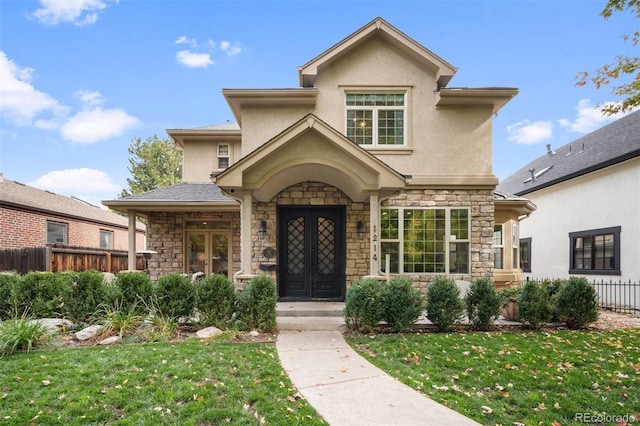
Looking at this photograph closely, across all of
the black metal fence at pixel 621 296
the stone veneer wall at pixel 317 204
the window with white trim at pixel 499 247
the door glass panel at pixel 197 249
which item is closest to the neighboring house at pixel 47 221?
the door glass panel at pixel 197 249

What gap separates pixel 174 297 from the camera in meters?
6.92

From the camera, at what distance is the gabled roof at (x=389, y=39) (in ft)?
31.3

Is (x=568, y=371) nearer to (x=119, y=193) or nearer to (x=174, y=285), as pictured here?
(x=174, y=285)

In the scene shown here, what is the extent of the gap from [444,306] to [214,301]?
438 cm

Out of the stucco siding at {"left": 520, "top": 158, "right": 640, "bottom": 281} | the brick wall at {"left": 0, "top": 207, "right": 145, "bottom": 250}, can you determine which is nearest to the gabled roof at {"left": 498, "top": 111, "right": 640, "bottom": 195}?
the stucco siding at {"left": 520, "top": 158, "right": 640, "bottom": 281}

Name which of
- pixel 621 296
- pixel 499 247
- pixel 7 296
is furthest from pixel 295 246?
pixel 621 296

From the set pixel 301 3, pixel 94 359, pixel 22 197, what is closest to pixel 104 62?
pixel 22 197

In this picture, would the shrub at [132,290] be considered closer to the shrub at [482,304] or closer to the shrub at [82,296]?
the shrub at [82,296]

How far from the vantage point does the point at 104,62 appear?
1617 cm

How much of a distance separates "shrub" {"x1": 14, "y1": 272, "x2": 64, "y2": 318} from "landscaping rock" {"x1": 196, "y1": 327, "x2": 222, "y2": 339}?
302cm

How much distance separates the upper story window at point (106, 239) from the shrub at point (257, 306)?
15.4 m

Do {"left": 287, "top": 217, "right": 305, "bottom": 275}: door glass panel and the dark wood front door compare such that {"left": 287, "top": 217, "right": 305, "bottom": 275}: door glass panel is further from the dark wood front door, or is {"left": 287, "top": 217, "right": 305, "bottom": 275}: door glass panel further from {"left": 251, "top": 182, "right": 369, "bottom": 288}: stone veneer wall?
{"left": 251, "top": 182, "right": 369, "bottom": 288}: stone veneer wall

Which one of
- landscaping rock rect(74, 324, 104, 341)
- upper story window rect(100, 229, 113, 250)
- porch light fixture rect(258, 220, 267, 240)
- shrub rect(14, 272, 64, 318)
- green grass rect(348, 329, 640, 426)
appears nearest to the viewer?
green grass rect(348, 329, 640, 426)

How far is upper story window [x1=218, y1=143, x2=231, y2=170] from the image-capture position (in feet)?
42.2
